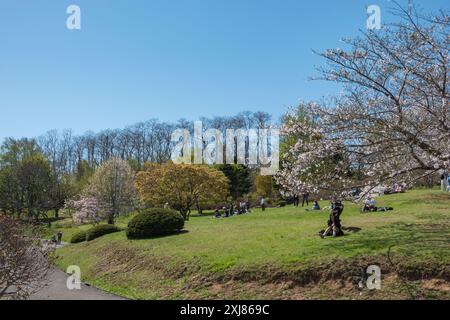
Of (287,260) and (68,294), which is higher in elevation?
(287,260)

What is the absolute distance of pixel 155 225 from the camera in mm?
22328

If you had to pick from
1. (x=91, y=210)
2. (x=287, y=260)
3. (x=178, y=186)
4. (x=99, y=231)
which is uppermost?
(x=178, y=186)

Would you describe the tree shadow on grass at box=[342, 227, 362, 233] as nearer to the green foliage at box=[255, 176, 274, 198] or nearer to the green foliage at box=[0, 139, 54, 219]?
the green foliage at box=[255, 176, 274, 198]

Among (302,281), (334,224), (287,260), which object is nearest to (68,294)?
(287,260)

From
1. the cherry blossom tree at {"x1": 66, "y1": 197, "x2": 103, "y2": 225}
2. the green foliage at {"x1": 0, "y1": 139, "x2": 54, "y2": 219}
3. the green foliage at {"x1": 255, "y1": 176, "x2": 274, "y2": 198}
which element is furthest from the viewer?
the green foliage at {"x1": 0, "y1": 139, "x2": 54, "y2": 219}

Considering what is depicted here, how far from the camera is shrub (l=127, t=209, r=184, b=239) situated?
22.3 meters

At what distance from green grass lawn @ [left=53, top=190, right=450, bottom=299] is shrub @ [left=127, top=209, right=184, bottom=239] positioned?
807 mm

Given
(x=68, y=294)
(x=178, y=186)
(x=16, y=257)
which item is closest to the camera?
(x=16, y=257)

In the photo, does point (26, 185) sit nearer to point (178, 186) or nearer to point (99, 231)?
point (178, 186)

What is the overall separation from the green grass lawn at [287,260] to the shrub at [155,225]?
81cm

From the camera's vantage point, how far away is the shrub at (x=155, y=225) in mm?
22312

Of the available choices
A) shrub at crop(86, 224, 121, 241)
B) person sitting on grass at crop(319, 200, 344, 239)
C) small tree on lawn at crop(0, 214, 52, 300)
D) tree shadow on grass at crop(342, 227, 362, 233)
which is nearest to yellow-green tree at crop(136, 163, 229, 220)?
shrub at crop(86, 224, 121, 241)

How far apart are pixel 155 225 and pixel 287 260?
1085 cm

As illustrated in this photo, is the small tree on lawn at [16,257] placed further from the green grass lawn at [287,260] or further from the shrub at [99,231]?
the shrub at [99,231]
